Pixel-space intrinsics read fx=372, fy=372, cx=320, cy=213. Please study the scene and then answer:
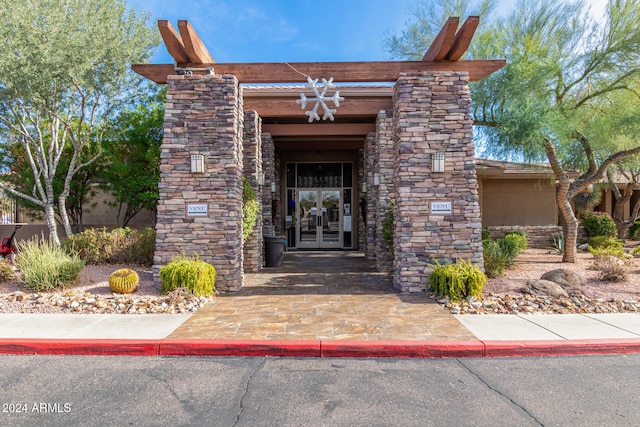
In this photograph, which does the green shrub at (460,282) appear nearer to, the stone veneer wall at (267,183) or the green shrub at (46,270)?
the stone veneer wall at (267,183)

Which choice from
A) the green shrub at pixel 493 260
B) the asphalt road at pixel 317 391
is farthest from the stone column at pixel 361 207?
the asphalt road at pixel 317 391

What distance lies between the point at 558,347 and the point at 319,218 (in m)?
11.7

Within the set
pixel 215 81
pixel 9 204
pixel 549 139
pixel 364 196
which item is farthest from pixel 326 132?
pixel 9 204

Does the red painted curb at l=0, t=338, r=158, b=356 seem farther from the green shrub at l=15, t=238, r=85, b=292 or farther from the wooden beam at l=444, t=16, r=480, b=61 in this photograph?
the wooden beam at l=444, t=16, r=480, b=61

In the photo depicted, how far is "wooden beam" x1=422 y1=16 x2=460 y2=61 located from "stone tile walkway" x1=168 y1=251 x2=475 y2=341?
15.3 ft

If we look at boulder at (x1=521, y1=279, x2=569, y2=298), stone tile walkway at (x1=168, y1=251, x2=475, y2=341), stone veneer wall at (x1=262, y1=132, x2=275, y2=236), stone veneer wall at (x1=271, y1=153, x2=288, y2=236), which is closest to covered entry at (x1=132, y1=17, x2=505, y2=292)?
stone tile walkway at (x1=168, y1=251, x2=475, y2=341)

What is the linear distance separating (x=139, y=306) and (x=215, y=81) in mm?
4366

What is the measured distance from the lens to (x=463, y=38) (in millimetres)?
6715

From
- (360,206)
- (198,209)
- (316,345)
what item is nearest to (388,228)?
(198,209)

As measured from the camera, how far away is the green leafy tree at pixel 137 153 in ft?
38.5

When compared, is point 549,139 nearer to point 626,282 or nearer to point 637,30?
point 637,30

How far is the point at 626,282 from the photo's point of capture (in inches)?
290

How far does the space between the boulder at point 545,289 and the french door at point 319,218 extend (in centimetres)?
927

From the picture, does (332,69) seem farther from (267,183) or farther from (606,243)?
(606,243)
